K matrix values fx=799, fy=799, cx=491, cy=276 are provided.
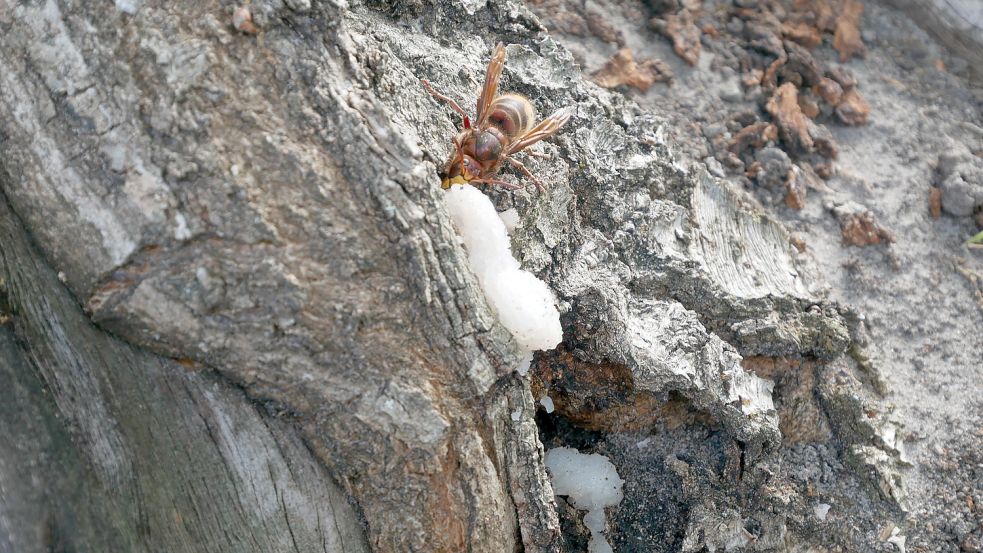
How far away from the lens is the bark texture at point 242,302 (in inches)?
76.4

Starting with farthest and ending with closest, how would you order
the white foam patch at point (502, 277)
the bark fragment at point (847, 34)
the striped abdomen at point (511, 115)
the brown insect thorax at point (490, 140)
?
the bark fragment at point (847, 34), the striped abdomen at point (511, 115), the brown insect thorax at point (490, 140), the white foam patch at point (502, 277)

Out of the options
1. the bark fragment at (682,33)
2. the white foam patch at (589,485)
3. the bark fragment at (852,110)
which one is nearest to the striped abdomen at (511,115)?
the white foam patch at (589,485)

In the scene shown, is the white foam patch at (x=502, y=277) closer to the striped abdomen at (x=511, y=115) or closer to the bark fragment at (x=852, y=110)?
the striped abdomen at (x=511, y=115)

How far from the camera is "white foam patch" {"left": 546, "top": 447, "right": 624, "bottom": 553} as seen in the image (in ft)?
9.13

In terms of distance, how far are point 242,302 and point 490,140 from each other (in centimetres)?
95

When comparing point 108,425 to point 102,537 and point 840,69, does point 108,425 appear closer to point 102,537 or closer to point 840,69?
point 102,537

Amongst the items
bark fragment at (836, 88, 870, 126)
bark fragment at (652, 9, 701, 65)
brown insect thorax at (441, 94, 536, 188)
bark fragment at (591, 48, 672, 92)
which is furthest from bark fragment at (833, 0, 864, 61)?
brown insect thorax at (441, 94, 536, 188)

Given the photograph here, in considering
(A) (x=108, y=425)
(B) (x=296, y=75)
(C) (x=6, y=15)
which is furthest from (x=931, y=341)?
(C) (x=6, y=15)

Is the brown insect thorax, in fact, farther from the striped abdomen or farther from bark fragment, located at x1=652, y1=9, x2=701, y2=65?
bark fragment, located at x1=652, y1=9, x2=701, y2=65

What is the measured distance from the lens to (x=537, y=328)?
7.52 feet

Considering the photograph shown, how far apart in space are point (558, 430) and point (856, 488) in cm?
112

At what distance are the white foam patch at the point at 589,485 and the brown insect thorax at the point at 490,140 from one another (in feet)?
3.43

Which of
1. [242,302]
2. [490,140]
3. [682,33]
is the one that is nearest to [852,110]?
[682,33]

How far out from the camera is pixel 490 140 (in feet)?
8.22
